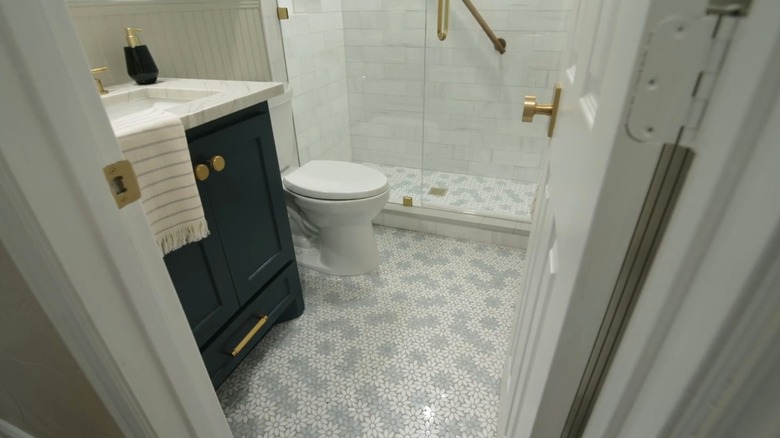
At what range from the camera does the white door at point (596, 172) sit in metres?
0.29

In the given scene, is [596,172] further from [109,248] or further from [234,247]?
[234,247]

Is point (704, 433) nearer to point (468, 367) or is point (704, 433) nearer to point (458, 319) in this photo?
point (468, 367)

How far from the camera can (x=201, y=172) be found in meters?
0.97

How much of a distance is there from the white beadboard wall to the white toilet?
221 millimetres

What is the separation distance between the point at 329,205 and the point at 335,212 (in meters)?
0.04

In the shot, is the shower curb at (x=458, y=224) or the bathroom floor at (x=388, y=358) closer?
the bathroom floor at (x=388, y=358)

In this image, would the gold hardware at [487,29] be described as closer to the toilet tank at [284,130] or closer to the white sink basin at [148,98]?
the toilet tank at [284,130]

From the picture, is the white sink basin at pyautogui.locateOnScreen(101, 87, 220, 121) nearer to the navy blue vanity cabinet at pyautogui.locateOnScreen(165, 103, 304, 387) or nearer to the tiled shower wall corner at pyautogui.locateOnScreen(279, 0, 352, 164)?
the navy blue vanity cabinet at pyautogui.locateOnScreen(165, 103, 304, 387)

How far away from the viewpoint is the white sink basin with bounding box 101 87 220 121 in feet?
3.82

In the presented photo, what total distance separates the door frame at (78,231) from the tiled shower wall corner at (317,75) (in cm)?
147

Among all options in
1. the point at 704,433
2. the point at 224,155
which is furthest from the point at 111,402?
the point at 704,433

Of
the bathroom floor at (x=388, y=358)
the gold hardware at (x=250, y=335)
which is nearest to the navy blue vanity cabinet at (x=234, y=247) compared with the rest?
the gold hardware at (x=250, y=335)

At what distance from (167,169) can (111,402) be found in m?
0.47

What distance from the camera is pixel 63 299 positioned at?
49 centimetres
